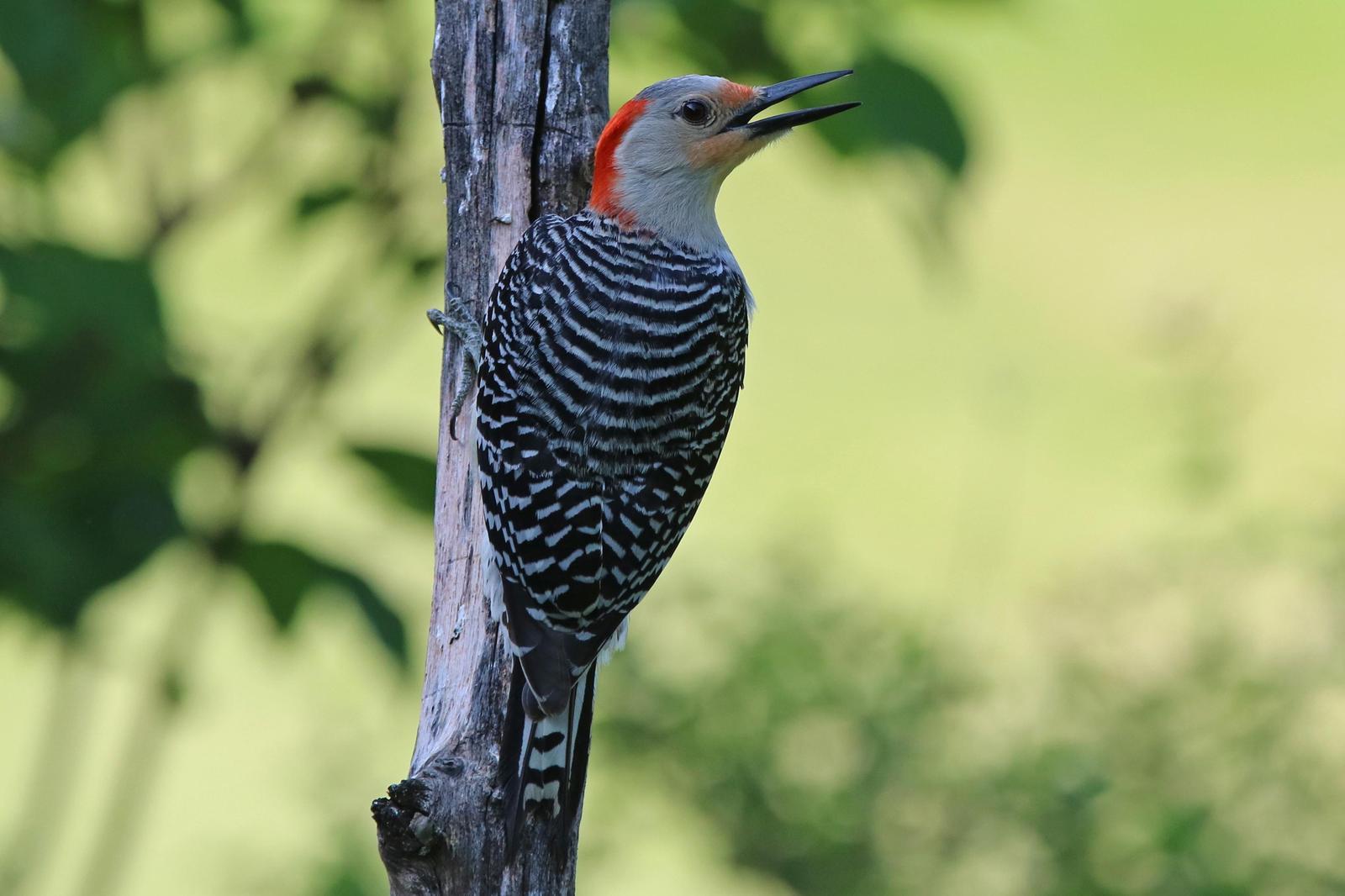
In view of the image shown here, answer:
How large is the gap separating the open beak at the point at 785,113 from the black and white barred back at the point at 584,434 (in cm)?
40

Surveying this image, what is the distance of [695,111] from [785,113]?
0.23m

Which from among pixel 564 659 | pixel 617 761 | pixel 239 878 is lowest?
pixel 564 659

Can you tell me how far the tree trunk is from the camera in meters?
2.56

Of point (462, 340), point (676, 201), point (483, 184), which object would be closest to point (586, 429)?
point (462, 340)

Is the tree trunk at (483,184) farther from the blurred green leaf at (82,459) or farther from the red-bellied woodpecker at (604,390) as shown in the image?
the blurred green leaf at (82,459)

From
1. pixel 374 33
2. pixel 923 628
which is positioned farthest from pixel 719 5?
pixel 923 628

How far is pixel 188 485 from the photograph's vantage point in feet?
11.1

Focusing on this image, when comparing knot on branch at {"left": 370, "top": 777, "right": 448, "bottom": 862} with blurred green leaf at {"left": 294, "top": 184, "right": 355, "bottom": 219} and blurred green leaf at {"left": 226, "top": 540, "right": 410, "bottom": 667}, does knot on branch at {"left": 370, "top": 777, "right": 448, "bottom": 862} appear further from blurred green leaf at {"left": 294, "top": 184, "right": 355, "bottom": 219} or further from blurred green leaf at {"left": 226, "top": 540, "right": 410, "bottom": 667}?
blurred green leaf at {"left": 294, "top": 184, "right": 355, "bottom": 219}

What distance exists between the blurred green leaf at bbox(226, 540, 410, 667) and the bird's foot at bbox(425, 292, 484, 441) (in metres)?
0.58

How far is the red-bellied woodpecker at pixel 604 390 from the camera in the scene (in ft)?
8.72

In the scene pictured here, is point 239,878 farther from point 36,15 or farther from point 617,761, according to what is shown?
point 36,15

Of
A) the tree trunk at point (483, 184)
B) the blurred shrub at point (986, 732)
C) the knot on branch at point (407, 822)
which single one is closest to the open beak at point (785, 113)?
the tree trunk at point (483, 184)

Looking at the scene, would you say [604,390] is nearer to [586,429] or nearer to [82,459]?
[586,429]

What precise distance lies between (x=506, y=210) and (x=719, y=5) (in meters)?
0.68
